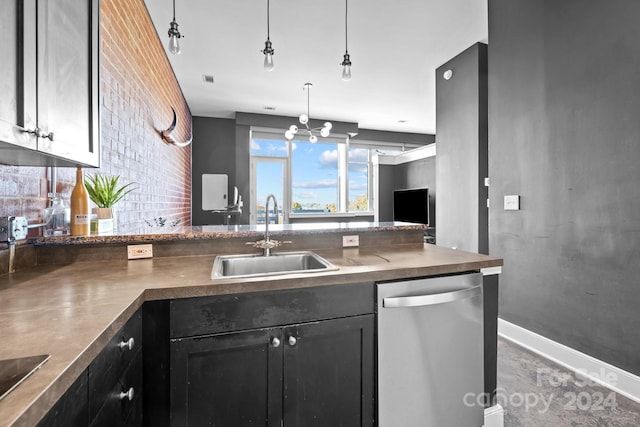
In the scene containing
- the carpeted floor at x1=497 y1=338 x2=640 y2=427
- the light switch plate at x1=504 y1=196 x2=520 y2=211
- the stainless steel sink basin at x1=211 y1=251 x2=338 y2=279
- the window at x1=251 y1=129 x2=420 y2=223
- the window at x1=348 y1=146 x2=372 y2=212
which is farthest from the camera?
the window at x1=348 y1=146 x2=372 y2=212

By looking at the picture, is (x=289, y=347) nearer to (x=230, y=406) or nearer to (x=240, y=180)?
(x=230, y=406)

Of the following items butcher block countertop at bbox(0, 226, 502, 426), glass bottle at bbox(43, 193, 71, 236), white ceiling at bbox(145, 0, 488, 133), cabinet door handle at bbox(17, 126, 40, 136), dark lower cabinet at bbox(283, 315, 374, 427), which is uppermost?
white ceiling at bbox(145, 0, 488, 133)

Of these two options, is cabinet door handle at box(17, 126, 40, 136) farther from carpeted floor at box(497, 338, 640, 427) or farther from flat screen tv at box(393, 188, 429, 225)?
flat screen tv at box(393, 188, 429, 225)

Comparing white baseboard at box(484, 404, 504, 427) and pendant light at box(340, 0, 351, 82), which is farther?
pendant light at box(340, 0, 351, 82)

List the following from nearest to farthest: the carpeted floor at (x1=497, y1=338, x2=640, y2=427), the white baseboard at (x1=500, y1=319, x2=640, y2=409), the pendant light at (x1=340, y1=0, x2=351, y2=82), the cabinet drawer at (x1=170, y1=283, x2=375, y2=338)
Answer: the cabinet drawer at (x1=170, y1=283, x2=375, y2=338), the carpeted floor at (x1=497, y1=338, x2=640, y2=427), the white baseboard at (x1=500, y1=319, x2=640, y2=409), the pendant light at (x1=340, y1=0, x2=351, y2=82)

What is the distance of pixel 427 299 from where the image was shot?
1.26 metres

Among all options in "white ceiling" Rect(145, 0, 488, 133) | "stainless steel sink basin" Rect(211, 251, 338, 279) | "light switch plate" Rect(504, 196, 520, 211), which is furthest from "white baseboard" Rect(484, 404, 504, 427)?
"white ceiling" Rect(145, 0, 488, 133)

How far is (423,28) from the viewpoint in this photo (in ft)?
10.2

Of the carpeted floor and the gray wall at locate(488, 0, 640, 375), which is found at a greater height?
the gray wall at locate(488, 0, 640, 375)

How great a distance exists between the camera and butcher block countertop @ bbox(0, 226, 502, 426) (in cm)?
52

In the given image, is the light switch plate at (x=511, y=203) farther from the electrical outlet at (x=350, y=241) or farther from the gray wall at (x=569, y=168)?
the electrical outlet at (x=350, y=241)

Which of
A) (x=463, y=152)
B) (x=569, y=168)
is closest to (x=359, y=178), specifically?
(x=463, y=152)

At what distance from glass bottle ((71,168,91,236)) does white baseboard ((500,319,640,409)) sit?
3.06 metres

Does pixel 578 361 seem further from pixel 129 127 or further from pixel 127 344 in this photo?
pixel 129 127
